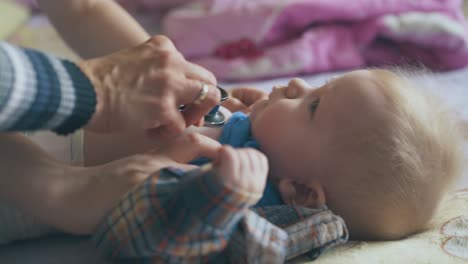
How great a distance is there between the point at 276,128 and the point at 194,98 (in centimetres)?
13

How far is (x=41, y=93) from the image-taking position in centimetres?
61

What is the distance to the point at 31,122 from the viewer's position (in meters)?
0.62

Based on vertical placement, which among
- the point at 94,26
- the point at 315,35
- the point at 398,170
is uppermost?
the point at 94,26

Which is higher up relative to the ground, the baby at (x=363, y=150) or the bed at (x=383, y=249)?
the baby at (x=363, y=150)

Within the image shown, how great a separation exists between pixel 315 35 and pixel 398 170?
2.84 feet

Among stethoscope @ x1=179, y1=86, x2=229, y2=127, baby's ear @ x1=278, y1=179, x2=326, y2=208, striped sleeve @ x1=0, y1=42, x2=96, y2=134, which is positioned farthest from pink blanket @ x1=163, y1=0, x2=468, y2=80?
striped sleeve @ x1=0, y1=42, x2=96, y2=134

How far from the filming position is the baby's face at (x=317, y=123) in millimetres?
755

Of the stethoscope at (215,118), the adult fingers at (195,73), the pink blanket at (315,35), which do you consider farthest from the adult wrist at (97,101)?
the pink blanket at (315,35)

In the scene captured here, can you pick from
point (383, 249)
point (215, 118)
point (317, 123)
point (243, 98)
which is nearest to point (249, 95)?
point (243, 98)

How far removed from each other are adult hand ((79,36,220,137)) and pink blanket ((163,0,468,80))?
75 cm

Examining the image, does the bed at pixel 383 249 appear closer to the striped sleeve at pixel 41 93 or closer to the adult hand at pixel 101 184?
the adult hand at pixel 101 184

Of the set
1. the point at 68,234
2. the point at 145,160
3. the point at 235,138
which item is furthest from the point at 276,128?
the point at 68,234

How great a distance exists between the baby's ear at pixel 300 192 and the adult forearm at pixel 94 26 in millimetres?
380

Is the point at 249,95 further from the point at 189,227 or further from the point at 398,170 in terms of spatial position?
the point at 189,227
